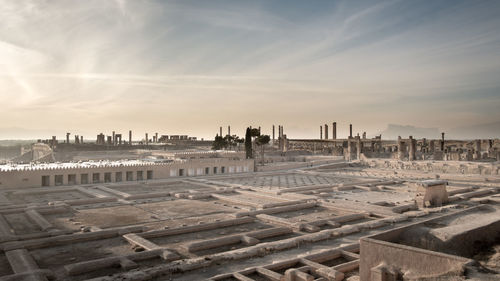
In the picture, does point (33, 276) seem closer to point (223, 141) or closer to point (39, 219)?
point (39, 219)

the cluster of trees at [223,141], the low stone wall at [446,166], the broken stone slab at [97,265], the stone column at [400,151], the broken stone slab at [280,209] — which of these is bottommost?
the broken stone slab at [97,265]

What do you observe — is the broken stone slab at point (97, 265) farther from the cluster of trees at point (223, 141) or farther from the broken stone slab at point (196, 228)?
the cluster of trees at point (223, 141)

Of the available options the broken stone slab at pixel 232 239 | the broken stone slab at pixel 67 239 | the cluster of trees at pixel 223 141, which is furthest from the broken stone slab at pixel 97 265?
the cluster of trees at pixel 223 141

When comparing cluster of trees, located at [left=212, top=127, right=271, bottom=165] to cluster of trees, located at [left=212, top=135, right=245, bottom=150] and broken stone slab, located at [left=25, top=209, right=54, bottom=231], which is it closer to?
cluster of trees, located at [left=212, top=135, right=245, bottom=150]

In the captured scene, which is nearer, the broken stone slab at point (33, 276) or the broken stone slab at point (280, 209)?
the broken stone slab at point (33, 276)

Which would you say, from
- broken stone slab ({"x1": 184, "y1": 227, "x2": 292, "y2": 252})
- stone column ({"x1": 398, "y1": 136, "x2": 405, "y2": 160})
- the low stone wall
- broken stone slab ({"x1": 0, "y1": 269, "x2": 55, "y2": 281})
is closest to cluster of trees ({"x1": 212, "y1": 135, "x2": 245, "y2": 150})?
the low stone wall

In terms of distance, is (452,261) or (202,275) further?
(202,275)

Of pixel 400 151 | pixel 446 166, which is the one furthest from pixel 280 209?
pixel 400 151

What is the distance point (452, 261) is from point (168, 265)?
7.22m

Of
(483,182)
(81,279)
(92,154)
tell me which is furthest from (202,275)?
(92,154)

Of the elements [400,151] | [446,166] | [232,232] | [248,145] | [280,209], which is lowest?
[232,232]

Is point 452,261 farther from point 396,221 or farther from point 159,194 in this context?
point 159,194

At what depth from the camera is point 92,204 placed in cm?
2225

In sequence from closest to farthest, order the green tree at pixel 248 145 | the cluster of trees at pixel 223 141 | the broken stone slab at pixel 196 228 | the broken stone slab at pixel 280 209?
1. the broken stone slab at pixel 196 228
2. the broken stone slab at pixel 280 209
3. the green tree at pixel 248 145
4. the cluster of trees at pixel 223 141
